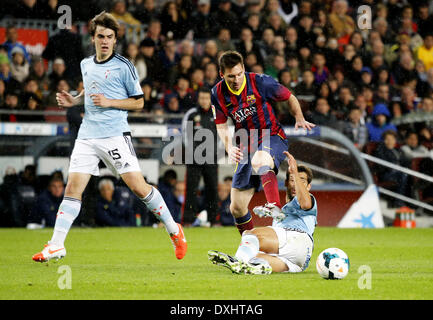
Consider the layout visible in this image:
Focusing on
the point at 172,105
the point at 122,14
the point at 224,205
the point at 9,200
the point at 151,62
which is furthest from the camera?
the point at 122,14

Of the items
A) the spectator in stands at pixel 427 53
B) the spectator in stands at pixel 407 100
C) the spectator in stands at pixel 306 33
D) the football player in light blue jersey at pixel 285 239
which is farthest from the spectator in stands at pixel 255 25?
the football player in light blue jersey at pixel 285 239

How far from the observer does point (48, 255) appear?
26.9ft

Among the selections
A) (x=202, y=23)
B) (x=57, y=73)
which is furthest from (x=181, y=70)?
(x=57, y=73)

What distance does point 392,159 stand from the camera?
637 inches

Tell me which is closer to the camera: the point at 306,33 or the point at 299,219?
the point at 299,219

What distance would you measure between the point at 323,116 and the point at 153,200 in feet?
27.3

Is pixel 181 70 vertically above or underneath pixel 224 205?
above

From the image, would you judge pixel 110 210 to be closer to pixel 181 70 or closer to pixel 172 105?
pixel 172 105

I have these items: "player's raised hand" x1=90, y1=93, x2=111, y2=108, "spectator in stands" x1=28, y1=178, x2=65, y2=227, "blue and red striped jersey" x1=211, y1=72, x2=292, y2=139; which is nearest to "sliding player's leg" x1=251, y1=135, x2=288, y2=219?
"blue and red striped jersey" x1=211, y1=72, x2=292, y2=139

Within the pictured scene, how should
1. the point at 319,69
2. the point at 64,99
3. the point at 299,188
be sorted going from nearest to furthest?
the point at 299,188 → the point at 64,99 → the point at 319,69

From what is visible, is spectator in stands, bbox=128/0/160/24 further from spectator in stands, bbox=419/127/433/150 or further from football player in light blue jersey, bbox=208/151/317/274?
football player in light blue jersey, bbox=208/151/317/274

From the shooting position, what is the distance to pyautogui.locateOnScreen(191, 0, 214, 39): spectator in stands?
18781 mm
